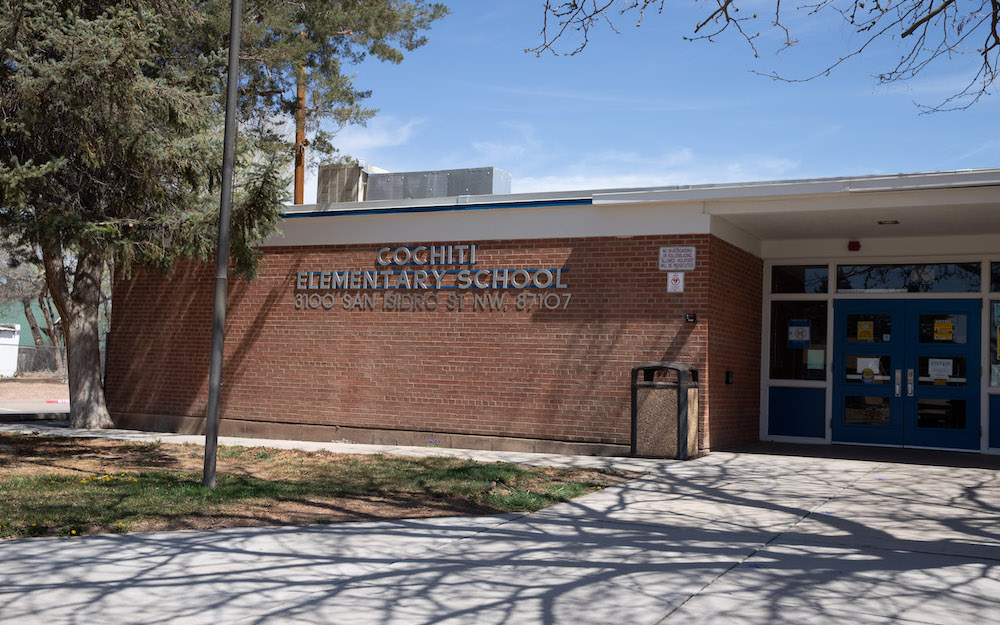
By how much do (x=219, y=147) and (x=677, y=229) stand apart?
6.75m

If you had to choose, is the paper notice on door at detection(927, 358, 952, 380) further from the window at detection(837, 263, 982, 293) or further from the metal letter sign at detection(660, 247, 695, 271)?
the metal letter sign at detection(660, 247, 695, 271)

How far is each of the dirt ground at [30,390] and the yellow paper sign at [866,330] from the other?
26883 millimetres

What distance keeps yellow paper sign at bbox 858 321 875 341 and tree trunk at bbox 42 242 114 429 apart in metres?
13.3

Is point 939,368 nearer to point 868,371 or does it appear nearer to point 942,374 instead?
point 942,374

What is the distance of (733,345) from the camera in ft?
48.7

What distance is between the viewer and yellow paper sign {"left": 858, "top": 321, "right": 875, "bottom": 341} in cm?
1548

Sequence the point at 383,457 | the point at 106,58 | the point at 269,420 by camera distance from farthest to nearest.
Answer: the point at 269,420, the point at 383,457, the point at 106,58

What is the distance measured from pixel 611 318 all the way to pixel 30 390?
92.2 ft

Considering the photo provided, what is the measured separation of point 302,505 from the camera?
9305 mm

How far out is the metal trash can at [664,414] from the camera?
1300 centimetres

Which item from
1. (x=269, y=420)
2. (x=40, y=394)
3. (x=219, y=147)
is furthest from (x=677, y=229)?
(x=40, y=394)

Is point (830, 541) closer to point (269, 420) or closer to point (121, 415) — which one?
point (269, 420)

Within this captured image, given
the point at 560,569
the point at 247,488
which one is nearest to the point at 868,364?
the point at 247,488

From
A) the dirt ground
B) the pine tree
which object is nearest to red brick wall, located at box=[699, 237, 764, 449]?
the pine tree
